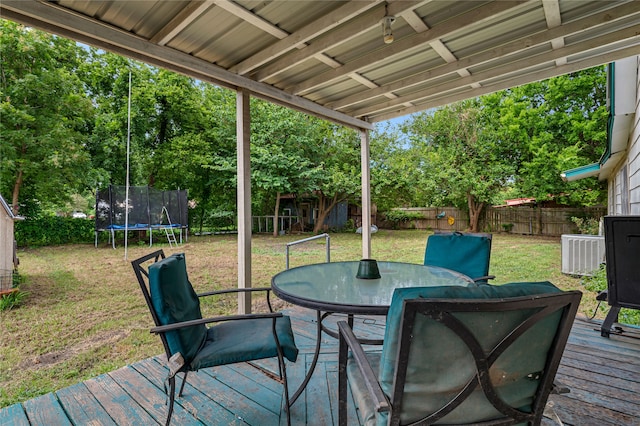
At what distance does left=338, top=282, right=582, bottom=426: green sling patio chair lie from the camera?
0.83m

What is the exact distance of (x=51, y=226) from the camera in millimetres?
8414

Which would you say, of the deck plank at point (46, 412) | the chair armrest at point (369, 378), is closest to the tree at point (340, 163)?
the deck plank at point (46, 412)

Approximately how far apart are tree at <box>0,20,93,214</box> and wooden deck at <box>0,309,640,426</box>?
676 cm

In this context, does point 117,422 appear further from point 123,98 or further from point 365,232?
point 123,98

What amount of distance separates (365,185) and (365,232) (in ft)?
2.11

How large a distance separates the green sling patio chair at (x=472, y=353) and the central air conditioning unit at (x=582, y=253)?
5.34 m

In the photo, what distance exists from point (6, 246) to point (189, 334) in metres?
3.78

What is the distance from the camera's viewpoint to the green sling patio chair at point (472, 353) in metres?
0.83

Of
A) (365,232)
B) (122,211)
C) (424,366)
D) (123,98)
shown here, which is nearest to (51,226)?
(122,211)

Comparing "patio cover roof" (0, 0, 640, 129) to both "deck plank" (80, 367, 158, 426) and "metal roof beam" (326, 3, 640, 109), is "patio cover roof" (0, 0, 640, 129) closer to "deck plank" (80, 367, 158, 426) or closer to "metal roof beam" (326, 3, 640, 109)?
"metal roof beam" (326, 3, 640, 109)

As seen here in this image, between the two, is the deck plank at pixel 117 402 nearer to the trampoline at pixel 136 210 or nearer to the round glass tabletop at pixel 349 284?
the round glass tabletop at pixel 349 284

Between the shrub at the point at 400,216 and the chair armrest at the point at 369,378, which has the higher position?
the shrub at the point at 400,216

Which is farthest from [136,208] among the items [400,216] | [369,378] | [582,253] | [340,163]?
[400,216]

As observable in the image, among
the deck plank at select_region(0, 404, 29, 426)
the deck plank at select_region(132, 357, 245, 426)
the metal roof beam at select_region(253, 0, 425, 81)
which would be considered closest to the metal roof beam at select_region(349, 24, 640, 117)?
the metal roof beam at select_region(253, 0, 425, 81)
